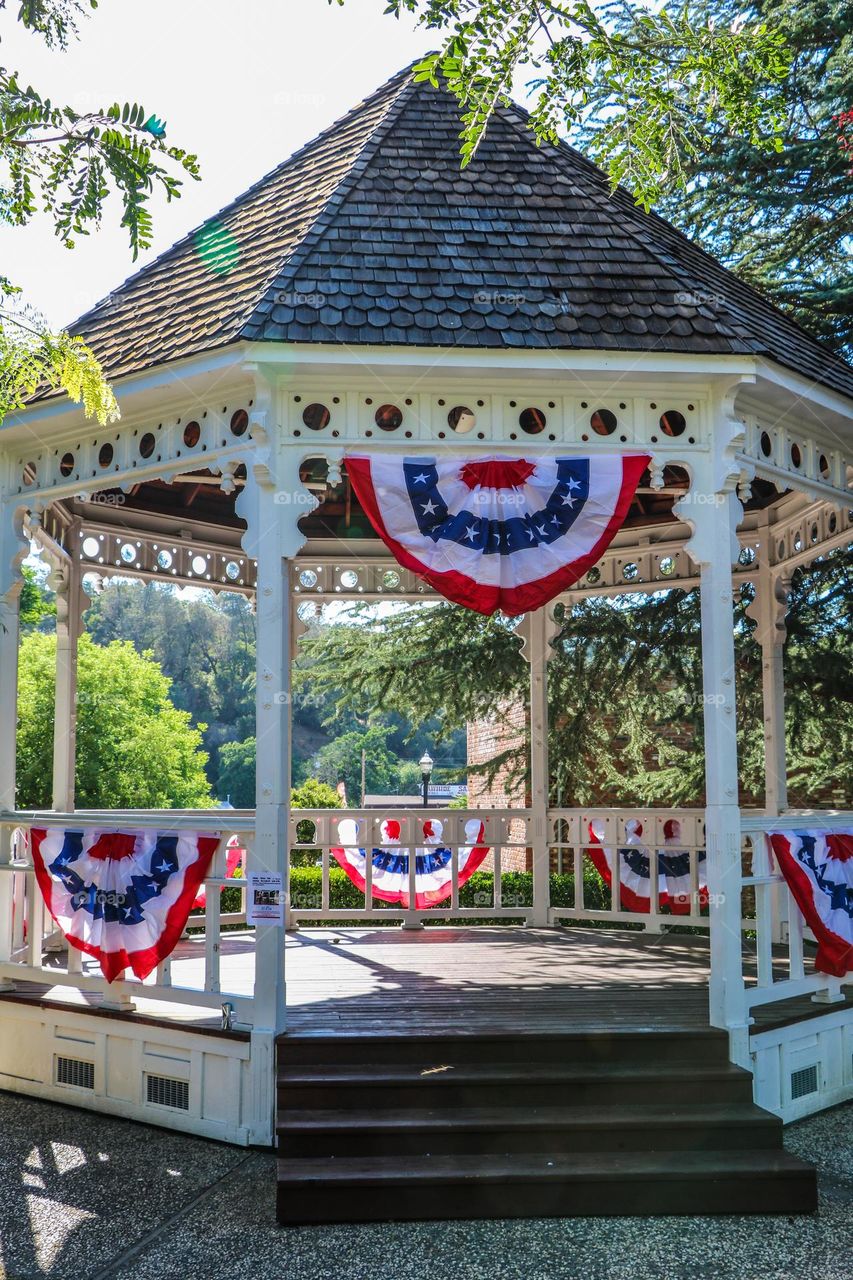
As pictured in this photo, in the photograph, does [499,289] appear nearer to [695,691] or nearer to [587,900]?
[695,691]

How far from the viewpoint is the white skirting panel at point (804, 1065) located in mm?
6512

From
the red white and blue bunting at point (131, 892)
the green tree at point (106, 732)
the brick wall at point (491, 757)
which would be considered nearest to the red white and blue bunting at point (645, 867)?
the red white and blue bunting at point (131, 892)

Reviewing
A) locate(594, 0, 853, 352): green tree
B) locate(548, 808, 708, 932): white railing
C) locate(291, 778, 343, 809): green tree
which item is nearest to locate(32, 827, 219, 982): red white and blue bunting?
locate(548, 808, 708, 932): white railing

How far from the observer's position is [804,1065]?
6.84 metres

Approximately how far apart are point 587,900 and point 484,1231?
11.9 meters

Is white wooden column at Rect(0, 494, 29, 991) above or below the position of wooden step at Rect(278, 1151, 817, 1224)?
above

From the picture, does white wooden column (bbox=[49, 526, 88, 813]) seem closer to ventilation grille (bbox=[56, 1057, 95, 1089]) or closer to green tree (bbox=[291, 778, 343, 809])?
ventilation grille (bbox=[56, 1057, 95, 1089])

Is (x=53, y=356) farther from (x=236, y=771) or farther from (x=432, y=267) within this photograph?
(x=236, y=771)

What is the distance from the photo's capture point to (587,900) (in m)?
16.7

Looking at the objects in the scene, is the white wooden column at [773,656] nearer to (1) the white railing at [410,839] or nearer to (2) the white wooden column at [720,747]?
(1) the white railing at [410,839]

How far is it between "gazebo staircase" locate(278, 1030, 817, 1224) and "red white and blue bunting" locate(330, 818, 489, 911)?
14.5 ft

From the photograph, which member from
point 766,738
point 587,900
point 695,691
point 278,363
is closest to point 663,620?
point 695,691

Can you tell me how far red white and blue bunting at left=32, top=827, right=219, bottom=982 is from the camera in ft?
21.3

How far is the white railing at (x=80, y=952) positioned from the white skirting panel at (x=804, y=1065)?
9.55 ft
